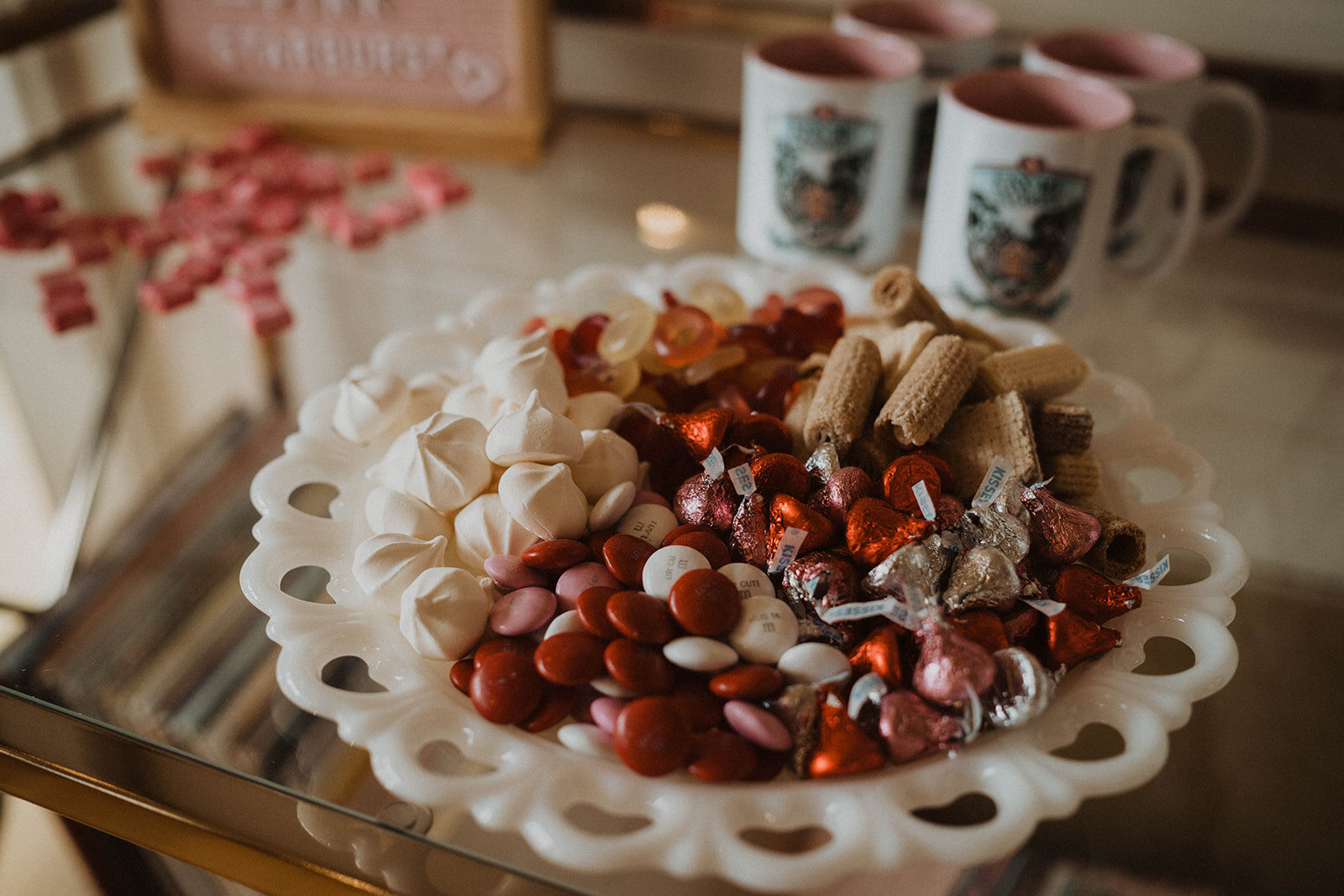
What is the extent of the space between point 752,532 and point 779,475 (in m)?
0.04

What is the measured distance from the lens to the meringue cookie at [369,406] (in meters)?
0.54

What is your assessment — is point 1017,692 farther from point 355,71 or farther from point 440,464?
point 355,71

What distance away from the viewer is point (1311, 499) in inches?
25.6

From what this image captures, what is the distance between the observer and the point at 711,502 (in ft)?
Result: 1.60

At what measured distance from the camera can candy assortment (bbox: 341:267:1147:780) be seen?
41 cm

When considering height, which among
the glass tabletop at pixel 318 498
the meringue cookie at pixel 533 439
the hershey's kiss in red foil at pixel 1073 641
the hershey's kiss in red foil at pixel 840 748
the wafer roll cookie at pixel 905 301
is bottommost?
the glass tabletop at pixel 318 498

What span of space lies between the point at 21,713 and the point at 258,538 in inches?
5.6

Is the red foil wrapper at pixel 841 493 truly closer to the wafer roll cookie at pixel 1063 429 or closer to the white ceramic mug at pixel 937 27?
the wafer roll cookie at pixel 1063 429

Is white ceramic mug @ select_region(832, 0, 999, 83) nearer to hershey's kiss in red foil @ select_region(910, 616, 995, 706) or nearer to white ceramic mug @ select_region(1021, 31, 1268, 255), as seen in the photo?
white ceramic mug @ select_region(1021, 31, 1268, 255)

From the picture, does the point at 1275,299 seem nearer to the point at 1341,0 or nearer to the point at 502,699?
the point at 1341,0

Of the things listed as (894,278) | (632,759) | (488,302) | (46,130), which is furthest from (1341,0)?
(46,130)

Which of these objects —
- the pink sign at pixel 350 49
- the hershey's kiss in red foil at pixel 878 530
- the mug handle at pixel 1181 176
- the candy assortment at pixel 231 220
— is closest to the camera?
the hershey's kiss in red foil at pixel 878 530

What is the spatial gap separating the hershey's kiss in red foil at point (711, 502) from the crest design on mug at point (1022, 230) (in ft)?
1.00

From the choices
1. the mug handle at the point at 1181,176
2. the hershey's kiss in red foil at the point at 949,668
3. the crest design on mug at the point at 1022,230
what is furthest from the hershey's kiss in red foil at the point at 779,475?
the mug handle at the point at 1181,176
